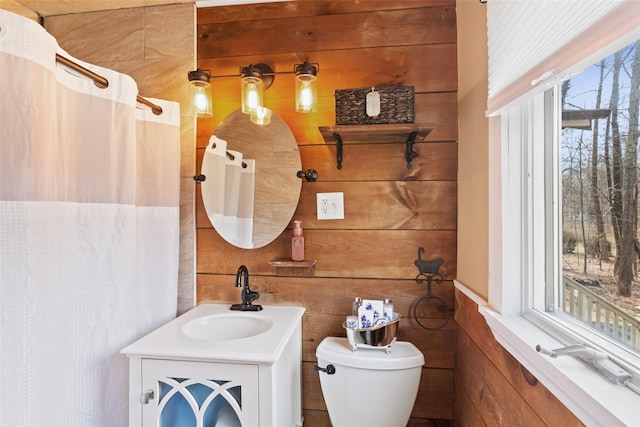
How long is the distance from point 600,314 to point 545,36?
65cm

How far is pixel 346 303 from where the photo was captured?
1.45 metres

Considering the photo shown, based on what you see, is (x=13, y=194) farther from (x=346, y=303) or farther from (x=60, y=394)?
(x=346, y=303)

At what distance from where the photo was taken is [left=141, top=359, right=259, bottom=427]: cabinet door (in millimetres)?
1001

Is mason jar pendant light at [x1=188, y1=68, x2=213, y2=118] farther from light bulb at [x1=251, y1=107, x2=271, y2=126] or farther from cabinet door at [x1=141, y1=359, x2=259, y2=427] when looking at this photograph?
cabinet door at [x1=141, y1=359, x2=259, y2=427]

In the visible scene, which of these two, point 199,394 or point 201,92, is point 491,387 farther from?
point 201,92

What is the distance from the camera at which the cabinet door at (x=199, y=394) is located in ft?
3.28

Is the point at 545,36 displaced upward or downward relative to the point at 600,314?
upward

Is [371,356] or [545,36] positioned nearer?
[545,36]

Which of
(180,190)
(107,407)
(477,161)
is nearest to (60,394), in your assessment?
(107,407)

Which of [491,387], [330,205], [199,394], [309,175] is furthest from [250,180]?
[491,387]

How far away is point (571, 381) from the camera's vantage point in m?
0.61

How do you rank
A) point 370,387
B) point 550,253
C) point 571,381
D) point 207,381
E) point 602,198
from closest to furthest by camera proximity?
point 571,381 → point 602,198 → point 550,253 → point 207,381 → point 370,387

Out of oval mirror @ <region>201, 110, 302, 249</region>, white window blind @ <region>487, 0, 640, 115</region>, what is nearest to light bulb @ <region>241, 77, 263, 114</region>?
oval mirror @ <region>201, 110, 302, 249</region>

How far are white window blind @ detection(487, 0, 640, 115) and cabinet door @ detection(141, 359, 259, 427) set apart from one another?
3.71ft
